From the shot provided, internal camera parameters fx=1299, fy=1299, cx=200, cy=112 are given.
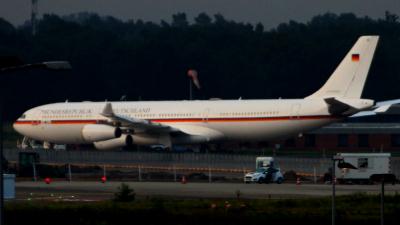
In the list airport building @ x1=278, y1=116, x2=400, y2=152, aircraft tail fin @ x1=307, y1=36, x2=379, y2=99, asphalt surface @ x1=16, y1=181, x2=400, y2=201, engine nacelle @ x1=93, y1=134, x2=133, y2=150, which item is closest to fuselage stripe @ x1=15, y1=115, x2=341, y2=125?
engine nacelle @ x1=93, y1=134, x2=133, y2=150

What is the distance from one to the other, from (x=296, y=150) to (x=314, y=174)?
4111cm

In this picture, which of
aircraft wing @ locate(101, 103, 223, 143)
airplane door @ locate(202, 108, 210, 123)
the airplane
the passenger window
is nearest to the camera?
the passenger window

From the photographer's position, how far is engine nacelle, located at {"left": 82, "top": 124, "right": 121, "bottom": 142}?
10006 centimetres

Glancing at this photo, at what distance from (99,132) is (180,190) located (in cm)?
3757

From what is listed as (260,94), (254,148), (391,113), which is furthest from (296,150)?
(260,94)

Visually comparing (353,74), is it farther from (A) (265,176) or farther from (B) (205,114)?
(A) (265,176)

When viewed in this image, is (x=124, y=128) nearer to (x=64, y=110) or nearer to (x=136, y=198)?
(x=64, y=110)

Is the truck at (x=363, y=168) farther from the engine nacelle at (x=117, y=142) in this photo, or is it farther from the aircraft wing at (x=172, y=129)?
the engine nacelle at (x=117, y=142)

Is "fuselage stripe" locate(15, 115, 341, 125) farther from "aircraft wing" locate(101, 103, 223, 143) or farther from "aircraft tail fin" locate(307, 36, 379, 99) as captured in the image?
"aircraft tail fin" locate(307, 36, 379, 99)

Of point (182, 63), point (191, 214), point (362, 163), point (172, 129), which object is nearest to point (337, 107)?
point (172, 129)

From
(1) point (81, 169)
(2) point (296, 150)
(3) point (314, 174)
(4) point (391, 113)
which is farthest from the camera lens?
(4) point (391, 113)

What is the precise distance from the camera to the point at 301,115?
95375 millimetres

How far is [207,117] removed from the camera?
328ft

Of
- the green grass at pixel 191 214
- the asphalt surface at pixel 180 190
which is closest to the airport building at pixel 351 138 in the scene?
the asphalt surface at pixel 180 190
